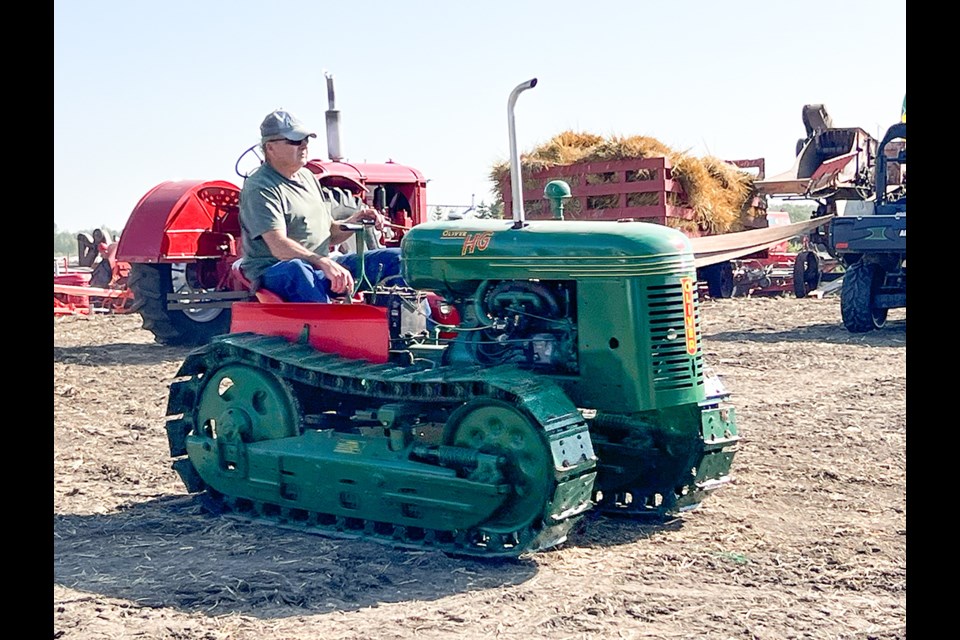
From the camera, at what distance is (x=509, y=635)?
4.36 m

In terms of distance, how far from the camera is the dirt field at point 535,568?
4473mm

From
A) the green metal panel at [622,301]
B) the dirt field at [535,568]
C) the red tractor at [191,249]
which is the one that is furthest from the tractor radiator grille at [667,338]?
the red tractor at [191,249]

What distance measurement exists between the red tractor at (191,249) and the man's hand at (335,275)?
6.33 metres

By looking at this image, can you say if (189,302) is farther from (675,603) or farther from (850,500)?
(675,603)

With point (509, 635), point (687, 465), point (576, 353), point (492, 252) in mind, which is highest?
point (492, 252)

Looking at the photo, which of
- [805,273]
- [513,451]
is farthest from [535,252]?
[805,273]

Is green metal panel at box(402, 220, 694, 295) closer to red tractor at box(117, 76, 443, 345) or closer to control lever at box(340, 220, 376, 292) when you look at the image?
control lever at box(340, 220, 376, 292)

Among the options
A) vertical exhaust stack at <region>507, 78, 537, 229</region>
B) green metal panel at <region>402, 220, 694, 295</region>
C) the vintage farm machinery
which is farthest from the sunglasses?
vertical exhaust stack at <region>507, 78, 537, 229</region>

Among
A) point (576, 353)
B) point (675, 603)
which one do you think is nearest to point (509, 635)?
point (675, 603)

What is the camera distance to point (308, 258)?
6.26 m

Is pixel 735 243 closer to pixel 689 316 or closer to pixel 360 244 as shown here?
pixel 360 244

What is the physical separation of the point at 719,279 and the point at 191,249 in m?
8.91

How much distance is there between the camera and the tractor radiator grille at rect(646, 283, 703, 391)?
527cm
